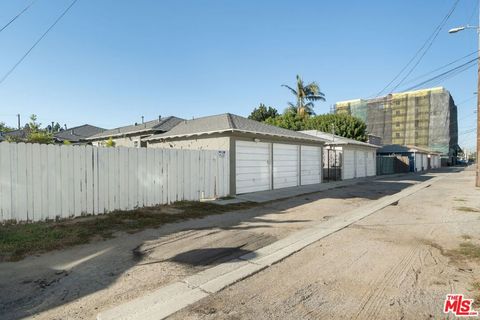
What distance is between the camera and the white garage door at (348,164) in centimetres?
2416

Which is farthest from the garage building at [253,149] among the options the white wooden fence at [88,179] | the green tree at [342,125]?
the green tree at [342,125]

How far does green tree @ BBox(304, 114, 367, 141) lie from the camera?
36.6 metres

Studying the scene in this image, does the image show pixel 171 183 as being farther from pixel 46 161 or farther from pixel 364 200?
pixel 364 200

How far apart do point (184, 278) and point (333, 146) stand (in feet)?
71.0

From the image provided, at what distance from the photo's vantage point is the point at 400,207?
34.7 feet

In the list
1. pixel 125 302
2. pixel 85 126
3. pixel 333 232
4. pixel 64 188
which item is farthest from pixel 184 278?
pixel 85 126

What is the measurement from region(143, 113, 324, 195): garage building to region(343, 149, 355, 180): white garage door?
6318mm

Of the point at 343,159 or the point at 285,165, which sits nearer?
the point at 285,165

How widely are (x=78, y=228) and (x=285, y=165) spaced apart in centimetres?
1158

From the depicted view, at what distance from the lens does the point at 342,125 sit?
121ft

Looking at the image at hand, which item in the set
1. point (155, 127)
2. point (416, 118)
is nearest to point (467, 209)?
point (155, 127)

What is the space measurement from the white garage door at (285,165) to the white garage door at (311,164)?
83cm

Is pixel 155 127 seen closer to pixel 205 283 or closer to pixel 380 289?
pixel 205 283

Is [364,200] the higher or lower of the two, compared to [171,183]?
lower
